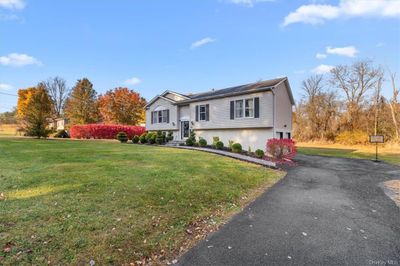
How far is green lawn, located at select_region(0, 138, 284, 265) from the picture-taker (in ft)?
10.5

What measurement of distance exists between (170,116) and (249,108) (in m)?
8.89

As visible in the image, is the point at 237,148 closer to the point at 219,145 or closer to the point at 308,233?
the point at 219,145

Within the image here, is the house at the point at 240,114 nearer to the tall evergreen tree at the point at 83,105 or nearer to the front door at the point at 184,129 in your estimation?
the front door at the point at 184,129

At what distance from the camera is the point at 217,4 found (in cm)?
1404

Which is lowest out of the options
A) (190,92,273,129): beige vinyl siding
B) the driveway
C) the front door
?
the driveway

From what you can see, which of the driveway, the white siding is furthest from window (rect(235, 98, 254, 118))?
the driveway

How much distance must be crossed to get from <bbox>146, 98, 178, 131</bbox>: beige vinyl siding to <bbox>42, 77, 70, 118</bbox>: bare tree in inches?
1608

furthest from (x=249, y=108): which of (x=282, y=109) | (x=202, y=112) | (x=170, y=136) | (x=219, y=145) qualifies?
(x=170, y=136)

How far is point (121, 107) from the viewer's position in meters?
39.8

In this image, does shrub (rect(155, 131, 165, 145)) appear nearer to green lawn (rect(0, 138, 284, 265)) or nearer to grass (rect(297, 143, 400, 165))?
green lawn (rect(0, 138, 284, 265))

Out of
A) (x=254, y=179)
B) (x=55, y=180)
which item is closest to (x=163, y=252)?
(x=55, y=180)

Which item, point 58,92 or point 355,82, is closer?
point 355,82

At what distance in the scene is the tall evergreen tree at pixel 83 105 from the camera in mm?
42031

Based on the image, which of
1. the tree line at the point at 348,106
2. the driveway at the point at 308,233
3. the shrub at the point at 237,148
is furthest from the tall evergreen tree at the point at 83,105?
the driveway at the point at 308,233
